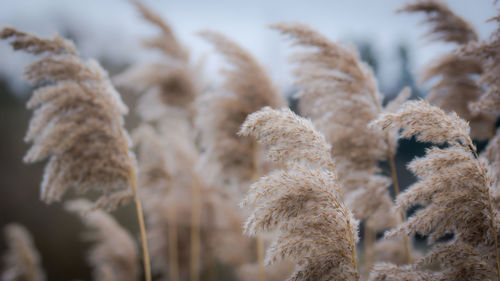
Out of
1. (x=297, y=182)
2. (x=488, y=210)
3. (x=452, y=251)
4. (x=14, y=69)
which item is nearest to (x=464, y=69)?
(x=488, y=210)

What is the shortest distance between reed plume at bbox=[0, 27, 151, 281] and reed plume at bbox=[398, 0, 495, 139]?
7.25 feet

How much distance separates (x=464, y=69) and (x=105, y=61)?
650 centimetres

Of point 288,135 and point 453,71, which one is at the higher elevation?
point 453,71

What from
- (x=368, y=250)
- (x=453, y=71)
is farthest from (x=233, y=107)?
(x=368, y=250)

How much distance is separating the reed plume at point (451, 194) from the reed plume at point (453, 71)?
1.18 m

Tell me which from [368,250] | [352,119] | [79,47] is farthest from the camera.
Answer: [79,47]

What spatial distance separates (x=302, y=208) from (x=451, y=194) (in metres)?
0.61

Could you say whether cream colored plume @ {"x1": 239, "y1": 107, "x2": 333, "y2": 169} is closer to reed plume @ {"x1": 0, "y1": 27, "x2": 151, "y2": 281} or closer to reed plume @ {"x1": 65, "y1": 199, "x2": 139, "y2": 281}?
reed plume @ {"x1": 0, "y1": 27, "x2": 151, "y2": 281}

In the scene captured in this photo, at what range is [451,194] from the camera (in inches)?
41.3

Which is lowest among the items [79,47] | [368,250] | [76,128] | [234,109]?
[368,250]

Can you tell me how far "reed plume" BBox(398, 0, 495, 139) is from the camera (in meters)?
1.97

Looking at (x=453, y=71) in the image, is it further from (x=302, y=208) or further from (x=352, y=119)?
(x=302, y=208)

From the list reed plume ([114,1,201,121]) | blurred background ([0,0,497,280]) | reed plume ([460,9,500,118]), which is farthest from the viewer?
blurred background ([0,0,497,280])

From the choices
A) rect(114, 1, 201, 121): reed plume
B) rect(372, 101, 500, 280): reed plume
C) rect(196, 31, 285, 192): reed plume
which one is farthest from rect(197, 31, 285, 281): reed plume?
rect(372, 101, 500, 280): reed plume
